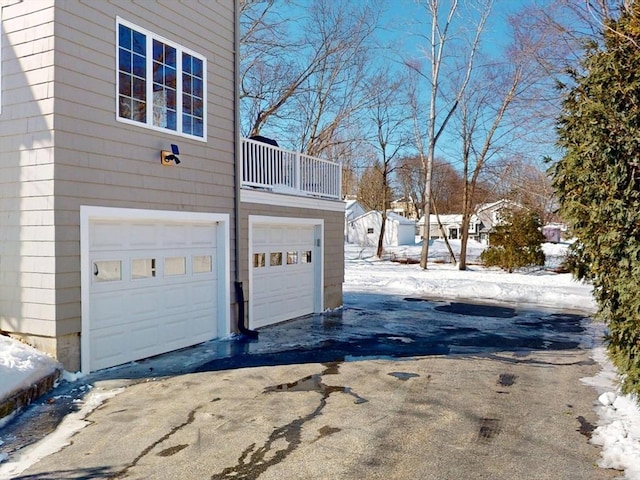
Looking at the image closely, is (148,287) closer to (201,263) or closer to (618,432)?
(201,263)

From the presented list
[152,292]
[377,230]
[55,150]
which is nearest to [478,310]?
[152,292]

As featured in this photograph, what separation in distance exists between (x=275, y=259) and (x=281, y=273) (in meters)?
0.36

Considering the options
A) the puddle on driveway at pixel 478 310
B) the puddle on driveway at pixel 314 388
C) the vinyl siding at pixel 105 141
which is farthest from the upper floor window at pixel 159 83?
the puddle on driveway at pixel 478 310

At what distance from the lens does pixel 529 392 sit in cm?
586

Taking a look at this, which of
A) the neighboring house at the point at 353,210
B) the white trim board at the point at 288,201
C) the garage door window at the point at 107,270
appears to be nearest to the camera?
the garage door window at the point at 107,270

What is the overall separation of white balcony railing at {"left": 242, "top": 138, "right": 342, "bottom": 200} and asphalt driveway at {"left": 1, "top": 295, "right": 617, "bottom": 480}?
10.1ft

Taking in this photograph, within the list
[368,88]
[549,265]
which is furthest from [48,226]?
[549,265]

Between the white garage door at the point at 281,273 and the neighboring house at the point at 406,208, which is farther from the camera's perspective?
the neighboring house at the point at 406,208

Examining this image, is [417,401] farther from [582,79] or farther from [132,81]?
[132,81]

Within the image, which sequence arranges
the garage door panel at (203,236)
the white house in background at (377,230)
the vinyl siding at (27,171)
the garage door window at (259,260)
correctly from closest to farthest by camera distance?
the vinyl siding at (27,171) → the garage door panel at (203,236) → the garage door window at (259,260) → the white house in background at (377,230)

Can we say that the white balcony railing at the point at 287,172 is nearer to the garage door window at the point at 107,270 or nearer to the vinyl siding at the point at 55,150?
the vinyl siding at the point at 55,150

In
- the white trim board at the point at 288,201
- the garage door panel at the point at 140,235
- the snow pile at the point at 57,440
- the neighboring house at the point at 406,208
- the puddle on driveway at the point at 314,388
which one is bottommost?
the snow pile at the point at 57,440

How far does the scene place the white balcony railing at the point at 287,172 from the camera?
31.5ft

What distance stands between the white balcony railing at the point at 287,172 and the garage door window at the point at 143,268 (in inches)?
A: 101
